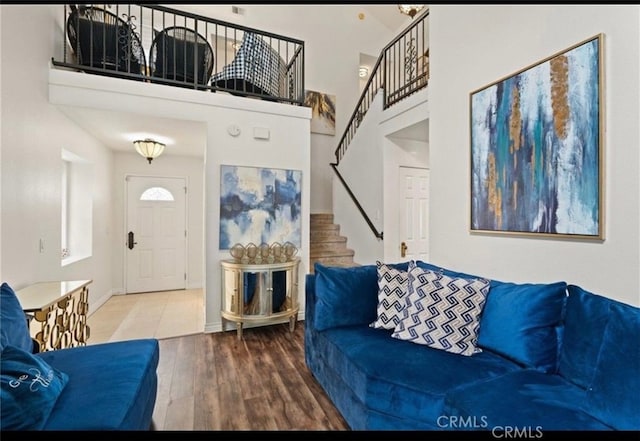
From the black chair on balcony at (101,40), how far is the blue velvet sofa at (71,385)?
2.37 metres

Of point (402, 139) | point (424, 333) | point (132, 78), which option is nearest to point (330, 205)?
point (402, 139)

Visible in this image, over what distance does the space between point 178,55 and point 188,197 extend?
2.48 meters

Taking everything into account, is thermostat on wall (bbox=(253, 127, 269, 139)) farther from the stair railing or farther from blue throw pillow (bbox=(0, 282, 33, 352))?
blue throw pillow (bbox=(0, 282, 33, 352))

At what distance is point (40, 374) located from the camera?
3.71 ft

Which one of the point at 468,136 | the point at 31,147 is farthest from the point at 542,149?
the point at 31,147

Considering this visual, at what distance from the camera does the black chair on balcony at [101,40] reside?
9.09 ft

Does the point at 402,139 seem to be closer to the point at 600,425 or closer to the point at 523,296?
the point at 523,296

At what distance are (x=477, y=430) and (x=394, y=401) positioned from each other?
357mm

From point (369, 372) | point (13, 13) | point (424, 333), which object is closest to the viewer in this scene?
point (369, 372)

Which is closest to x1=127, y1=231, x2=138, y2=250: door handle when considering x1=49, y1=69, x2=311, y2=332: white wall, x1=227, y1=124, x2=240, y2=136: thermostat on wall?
x1=49, y1=69, x2=311, y2=332: white wall

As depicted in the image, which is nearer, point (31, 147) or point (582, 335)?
point (582, 335)

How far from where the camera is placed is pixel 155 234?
4805mm

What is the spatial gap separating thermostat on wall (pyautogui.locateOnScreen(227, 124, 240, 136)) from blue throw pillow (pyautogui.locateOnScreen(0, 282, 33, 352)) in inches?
86.9

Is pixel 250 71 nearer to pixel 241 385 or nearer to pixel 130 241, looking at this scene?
pixel 241 385
